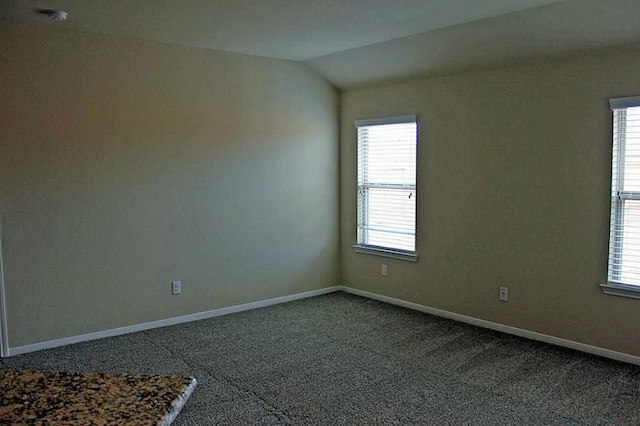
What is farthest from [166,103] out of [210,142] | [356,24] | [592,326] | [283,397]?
[592,326]

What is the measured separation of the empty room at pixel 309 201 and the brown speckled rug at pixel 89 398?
6.25 feet

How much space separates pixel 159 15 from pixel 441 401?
126 inches

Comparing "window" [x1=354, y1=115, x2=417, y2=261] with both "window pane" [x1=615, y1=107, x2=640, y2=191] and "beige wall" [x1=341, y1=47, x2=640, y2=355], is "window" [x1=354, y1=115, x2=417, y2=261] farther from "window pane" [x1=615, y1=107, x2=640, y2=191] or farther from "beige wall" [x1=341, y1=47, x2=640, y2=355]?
"window pane" [x1=615, y1=107, x2=640, y2=191]

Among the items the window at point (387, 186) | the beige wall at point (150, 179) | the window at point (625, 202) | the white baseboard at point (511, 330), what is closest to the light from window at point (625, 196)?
the window at point (625, 202)

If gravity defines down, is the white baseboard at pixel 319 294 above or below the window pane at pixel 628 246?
below

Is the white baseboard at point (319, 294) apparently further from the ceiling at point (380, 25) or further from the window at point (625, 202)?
the ceiling at point (380, 25)

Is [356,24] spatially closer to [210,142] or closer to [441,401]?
[210,142]

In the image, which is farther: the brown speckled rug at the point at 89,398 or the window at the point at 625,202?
the window at the point at 625,202

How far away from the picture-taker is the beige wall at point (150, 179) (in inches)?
155

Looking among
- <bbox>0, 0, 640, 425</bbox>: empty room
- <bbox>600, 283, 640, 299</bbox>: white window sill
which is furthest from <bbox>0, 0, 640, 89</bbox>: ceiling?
<bbox>600, 283, 640, 299</bbox>: white window sill

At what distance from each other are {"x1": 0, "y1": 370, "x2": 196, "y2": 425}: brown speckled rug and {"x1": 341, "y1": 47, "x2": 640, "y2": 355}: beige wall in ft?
11.8

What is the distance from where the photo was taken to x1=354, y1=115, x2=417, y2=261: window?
5.16 metres

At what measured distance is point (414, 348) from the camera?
13.3 ft

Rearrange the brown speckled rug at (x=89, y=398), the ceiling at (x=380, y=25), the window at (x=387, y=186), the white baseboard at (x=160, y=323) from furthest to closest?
1. the window at (x=387, y=186)
2. the white baseboard at (x=160, y=323)
3. the ceiling at (x=380, y=25)
4. the brown speckled rug at (x=89, y=398)
